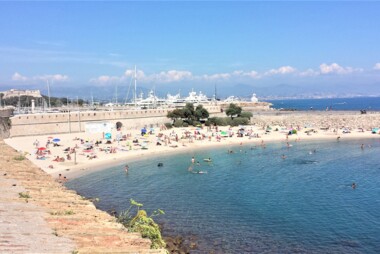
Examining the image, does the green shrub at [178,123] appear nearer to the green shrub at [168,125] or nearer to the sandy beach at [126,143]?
the green shrub at [168,125]

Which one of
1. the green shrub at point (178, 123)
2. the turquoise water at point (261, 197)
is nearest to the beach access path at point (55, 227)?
the turquoise water at point (261, 197)

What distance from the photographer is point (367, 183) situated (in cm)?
3139

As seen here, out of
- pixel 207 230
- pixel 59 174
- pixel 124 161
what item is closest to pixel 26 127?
pixel 124 161

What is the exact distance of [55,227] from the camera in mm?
14367

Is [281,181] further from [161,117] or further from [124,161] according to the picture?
→ [161,117]

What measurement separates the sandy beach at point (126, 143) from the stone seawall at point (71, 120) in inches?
77.1

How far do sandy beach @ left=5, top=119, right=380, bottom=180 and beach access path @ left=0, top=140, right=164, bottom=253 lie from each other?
14758 millimetres

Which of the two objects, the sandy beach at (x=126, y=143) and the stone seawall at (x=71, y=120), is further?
the stone seawall at (x=71, y=120)

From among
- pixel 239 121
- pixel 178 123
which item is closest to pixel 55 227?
pixel 178 123

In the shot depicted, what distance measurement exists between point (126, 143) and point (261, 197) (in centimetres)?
2736

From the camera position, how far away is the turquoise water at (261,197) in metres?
19.1

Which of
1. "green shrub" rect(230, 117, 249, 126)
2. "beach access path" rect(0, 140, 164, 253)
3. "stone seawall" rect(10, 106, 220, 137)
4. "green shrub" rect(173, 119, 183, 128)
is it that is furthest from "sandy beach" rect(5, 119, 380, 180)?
"beach access path" rect(0, 140, 164, 253)

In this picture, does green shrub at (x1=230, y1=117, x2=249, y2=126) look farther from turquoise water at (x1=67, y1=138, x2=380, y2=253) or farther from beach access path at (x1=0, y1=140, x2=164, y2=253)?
beach access path at (x1=0, y1=140, x2=164, y2=253)

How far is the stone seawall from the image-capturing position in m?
54.3
